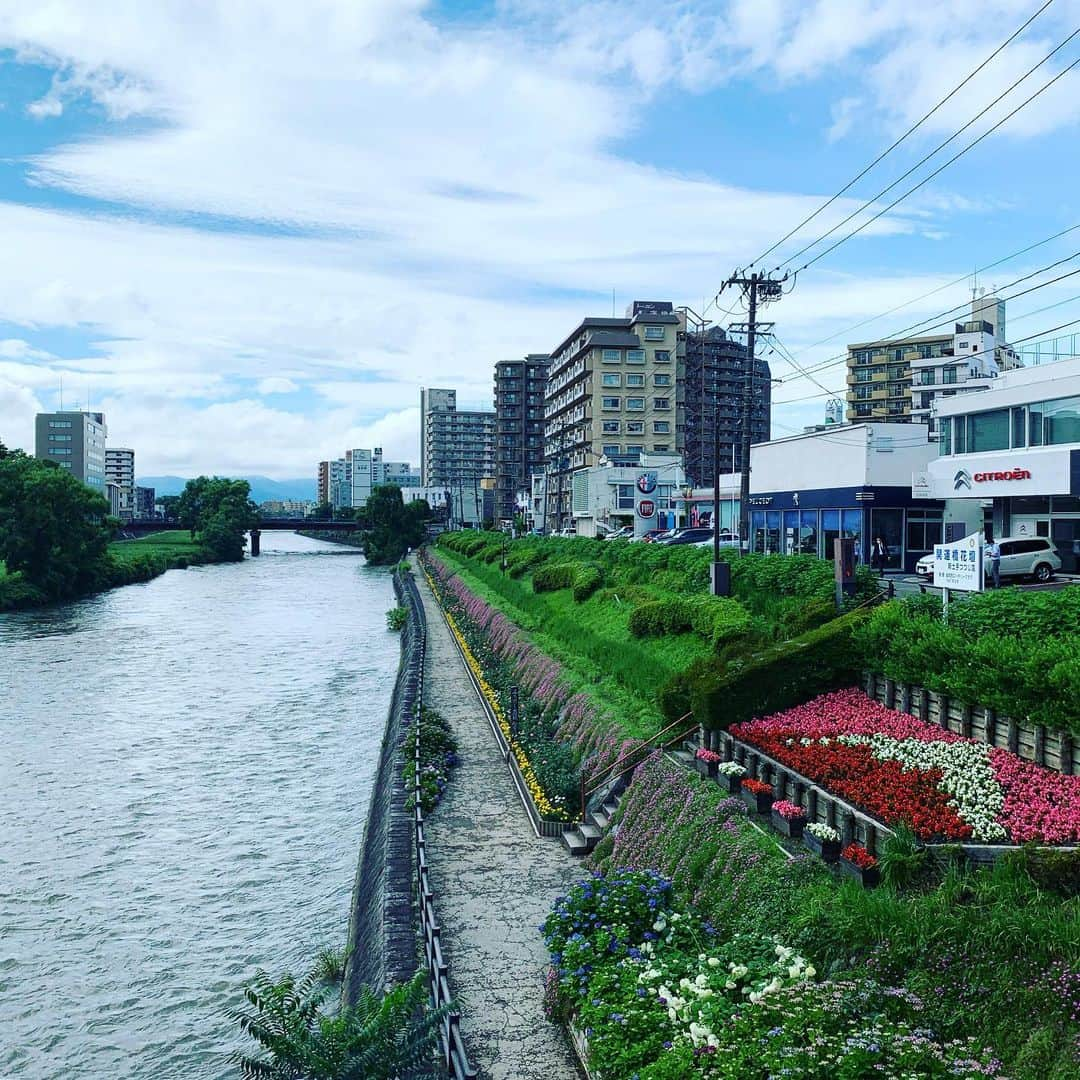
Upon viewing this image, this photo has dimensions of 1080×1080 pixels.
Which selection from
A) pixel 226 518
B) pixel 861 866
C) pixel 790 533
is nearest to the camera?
pixel 861 866

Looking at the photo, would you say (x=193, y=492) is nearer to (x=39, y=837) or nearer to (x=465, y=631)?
(x=465, y=631)

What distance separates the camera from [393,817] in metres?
17.5

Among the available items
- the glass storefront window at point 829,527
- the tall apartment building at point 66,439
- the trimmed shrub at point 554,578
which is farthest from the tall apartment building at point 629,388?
the tall apartment building at point 66,439

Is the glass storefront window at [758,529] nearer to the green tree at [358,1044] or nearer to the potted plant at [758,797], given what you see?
the potted plant at [758,797]

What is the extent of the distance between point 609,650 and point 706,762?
10.1m

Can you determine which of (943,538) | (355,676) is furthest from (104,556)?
(943,538)

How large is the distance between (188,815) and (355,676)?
18.9m

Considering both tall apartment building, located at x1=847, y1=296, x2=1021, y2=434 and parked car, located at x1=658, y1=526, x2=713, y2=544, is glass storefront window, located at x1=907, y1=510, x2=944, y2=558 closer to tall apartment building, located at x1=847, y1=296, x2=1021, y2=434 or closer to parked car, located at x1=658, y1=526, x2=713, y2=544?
parked car, located at x1=658, y1=526, x2=713, y2=544

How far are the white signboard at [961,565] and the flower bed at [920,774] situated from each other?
2321 mm

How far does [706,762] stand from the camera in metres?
15.4

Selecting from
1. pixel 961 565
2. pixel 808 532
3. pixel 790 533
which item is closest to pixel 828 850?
pixel 961 565

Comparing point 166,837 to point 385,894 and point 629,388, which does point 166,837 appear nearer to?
point 385,894

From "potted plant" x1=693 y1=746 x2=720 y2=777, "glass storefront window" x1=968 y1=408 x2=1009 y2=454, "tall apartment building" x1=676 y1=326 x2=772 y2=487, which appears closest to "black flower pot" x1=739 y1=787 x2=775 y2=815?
"potted plant" x1=693 y1=746 x2=720 y2=777

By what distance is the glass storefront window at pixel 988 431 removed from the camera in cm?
3806
